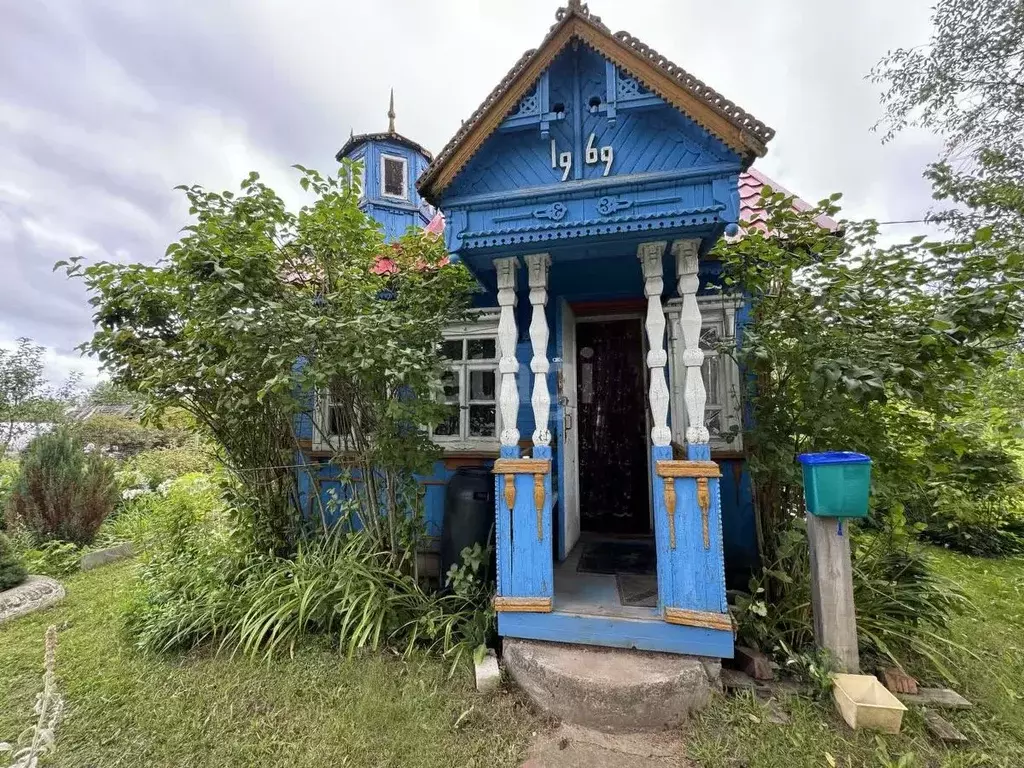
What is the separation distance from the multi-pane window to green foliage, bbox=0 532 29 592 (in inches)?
173

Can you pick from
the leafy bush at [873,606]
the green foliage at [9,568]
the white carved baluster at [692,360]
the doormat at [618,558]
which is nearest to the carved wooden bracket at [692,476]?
the white carved baluster at [692,360]

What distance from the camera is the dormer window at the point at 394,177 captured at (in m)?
6.65

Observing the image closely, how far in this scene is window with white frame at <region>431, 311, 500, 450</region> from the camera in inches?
164

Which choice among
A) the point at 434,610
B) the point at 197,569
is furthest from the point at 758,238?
the point at 197,569

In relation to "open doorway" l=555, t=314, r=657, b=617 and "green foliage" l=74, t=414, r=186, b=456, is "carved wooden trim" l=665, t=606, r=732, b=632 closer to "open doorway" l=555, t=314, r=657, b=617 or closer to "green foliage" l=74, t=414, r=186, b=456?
"open doorway" l=555, t=314, r=657, b=617

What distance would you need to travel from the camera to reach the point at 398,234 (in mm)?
6934

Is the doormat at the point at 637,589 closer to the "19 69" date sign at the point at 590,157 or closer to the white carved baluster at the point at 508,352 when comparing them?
the white carved baluster at the point at 508,352

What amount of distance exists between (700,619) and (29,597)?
5.87 m

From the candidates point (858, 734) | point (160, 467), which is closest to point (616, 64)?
point (858, 734)

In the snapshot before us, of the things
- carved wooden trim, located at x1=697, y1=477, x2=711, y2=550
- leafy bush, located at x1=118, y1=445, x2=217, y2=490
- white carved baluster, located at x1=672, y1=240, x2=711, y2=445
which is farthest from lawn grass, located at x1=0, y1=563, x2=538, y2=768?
leafy bush, located at x1=118, y1=445, x2=217, y2=490

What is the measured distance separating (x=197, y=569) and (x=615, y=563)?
3.37m

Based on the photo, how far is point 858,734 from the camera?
205 cm

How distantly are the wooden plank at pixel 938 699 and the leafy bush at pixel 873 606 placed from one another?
0.15m

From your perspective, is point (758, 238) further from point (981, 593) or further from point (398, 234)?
point (398, 234)
